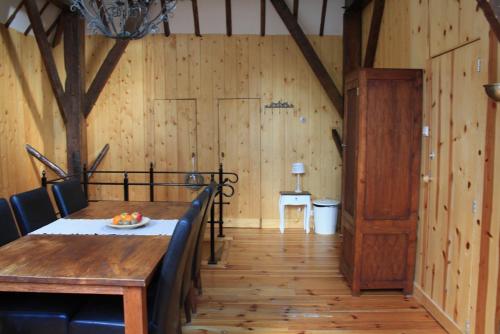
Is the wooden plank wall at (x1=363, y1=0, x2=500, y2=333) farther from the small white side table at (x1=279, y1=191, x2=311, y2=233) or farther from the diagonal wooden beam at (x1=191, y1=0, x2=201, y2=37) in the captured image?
the diagonal wooden beam at (x1=191, y1=0, x2=201, y2=37)

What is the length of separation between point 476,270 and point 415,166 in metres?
1.09

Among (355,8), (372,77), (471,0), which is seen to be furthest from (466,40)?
(355,8)

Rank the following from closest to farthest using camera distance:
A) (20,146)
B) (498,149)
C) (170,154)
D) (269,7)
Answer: (498,149) → (20,146) → (269,7) → (170,154)

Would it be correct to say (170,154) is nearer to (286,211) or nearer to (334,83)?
(286,211)

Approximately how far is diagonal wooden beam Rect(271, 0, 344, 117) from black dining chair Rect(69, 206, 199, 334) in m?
4.10

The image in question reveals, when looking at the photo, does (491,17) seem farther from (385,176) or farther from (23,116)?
(23,116)

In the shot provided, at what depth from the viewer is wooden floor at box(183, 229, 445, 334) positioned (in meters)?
3.03

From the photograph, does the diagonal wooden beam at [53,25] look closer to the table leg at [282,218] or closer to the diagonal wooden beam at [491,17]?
the table leg at [282,218]

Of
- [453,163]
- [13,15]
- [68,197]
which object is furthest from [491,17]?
[13,15]

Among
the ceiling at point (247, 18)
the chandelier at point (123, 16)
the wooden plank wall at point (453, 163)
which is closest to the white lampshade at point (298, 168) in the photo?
the ceiling at point (247, 18)

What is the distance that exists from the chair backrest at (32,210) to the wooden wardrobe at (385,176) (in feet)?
8.40

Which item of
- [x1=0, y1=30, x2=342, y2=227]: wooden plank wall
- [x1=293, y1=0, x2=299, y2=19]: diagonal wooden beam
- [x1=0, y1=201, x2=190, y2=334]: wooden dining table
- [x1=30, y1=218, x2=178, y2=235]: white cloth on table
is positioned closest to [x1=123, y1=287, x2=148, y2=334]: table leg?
[x1=0, y1=201, x2=190, y2=334]: wooden dining table

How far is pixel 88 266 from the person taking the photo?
2.00 meters

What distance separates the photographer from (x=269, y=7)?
19.2ft
